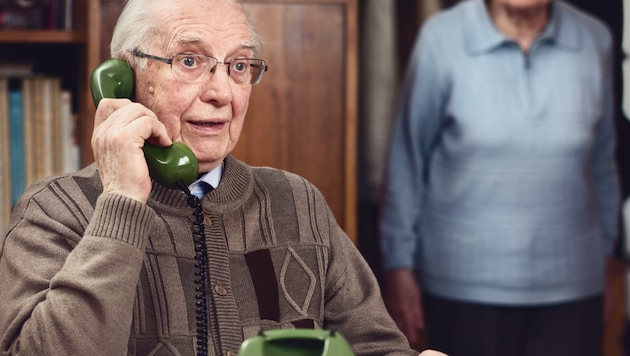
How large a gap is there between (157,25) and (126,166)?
0.93 ft

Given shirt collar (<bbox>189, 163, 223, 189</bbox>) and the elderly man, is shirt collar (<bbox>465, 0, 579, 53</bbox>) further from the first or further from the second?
shirt collar (<bbox>189, 163, 223, 189</bbox>)

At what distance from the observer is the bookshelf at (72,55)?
235 centimetres

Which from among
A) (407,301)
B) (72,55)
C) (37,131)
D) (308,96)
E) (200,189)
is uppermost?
(72,55)

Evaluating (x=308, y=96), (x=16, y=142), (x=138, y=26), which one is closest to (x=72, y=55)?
(x=16, y=142)

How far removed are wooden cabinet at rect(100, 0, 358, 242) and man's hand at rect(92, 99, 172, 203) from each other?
1.06m

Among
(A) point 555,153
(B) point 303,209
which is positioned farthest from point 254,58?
(A) point 555,153

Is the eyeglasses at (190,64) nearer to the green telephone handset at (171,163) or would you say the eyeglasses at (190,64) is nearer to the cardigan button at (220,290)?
the green telephone handset at (171,163)

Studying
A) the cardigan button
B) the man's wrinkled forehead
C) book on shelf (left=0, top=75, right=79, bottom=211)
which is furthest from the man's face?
book on shelf (left=0, top=75, right=79, bottom=211)

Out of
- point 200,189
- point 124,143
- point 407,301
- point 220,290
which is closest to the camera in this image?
point 124,143

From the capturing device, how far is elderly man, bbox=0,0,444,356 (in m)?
1.29

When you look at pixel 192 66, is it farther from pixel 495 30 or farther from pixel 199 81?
pixel 495 30

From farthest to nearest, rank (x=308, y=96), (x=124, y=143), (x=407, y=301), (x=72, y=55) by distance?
(x=72, y=55), (x=407, y=301), (x=308, y=96), (x=124, y=143)

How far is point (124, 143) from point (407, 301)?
142 centimetres

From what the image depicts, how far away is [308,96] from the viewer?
98.3 inches
